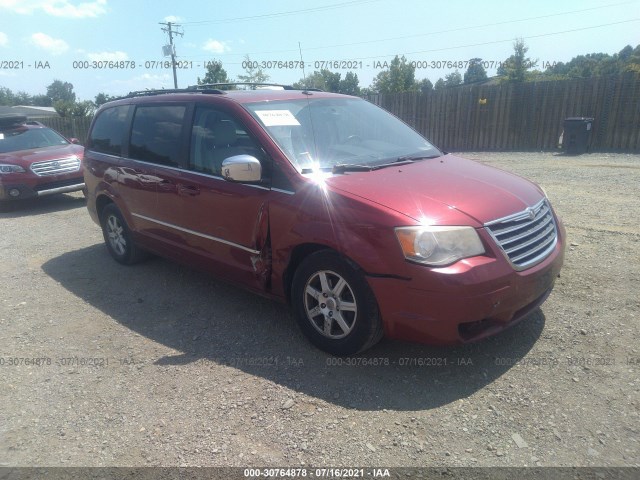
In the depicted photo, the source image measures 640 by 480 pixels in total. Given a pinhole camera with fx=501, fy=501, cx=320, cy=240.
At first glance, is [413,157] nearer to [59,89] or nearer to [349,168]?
[349,168]

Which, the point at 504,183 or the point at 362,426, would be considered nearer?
the point at 362,426

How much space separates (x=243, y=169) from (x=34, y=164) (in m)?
7.82

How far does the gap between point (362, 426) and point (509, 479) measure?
83 cm

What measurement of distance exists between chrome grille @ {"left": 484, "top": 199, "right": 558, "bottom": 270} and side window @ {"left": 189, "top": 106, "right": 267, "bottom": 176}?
184 cm

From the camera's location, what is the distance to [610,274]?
474 cm

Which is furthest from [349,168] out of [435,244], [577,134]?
[577,134]

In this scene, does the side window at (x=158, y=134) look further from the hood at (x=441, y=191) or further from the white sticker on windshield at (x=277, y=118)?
the hood at (x=441, y=191)

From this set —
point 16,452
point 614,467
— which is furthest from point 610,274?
point 16,452

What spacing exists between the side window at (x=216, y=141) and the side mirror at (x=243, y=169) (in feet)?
0.67

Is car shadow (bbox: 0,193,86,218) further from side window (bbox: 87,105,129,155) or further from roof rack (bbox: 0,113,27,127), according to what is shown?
side window (bbox: 87,105,129,155)

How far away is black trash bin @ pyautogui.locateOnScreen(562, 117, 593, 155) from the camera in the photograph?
45.5 ft

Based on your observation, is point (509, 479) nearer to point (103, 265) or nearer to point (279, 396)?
point (279, 396)

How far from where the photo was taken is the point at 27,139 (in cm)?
1066

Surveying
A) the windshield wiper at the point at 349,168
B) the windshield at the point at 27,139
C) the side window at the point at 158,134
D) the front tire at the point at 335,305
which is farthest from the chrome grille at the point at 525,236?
the windshield at the point at 27,139
